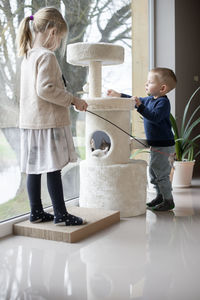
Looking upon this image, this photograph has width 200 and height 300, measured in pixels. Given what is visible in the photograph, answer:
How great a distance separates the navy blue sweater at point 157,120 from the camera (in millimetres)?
2453

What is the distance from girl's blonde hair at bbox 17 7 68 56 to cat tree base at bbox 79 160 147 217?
80 cm

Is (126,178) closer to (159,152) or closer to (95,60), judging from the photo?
(159,152)

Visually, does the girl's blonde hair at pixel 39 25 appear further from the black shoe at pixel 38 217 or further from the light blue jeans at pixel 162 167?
the light blue jeans at pixel 162 167

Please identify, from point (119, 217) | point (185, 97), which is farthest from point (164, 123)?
point (185, 97)

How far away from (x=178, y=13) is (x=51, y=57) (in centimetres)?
225

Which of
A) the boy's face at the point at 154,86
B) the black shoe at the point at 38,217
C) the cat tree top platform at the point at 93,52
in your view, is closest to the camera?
the black shoe at the point at 38,217

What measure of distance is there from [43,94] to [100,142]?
77 cm

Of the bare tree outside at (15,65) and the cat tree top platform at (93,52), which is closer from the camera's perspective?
the bare tree outside at (15,65)

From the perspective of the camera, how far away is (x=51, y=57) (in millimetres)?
1923

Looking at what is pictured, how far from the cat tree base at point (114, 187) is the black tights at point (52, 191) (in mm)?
377

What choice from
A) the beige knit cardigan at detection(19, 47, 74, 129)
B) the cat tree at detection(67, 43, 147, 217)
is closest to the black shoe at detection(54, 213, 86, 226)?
the cat tree at detection(67, 43, 147, 217)

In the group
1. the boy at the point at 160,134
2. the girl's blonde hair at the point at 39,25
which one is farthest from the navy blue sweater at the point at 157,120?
the girl's blonde hair at the point at 39,25

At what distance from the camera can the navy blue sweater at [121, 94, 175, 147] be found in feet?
8.05

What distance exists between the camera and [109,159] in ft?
8.05
